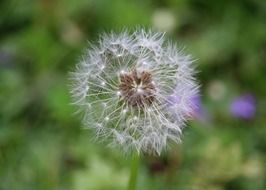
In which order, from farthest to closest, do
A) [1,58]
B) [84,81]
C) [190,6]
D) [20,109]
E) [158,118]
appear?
[190,6], [1,58], [20,109], [84,81], [158,118]

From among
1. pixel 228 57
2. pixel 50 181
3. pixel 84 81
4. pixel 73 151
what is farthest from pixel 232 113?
pixel 84 81

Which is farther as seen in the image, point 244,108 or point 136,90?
point 244,108

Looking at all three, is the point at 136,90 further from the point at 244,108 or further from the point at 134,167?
the point at 244,108

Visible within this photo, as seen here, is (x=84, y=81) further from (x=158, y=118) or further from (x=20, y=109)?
(x=20, y=109)

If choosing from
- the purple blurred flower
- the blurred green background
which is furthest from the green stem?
the purple blurred flower

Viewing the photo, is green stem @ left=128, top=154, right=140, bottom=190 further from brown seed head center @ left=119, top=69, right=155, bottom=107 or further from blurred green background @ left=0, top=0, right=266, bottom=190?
blurred green background @ left=0, top=0, right=266, bottom=190

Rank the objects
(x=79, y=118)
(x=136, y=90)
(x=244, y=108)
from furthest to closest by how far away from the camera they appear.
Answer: (x=244, y=108), (x=79, y=118), (x=136, y=90)

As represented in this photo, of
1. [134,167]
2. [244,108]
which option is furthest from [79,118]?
[134,167]
